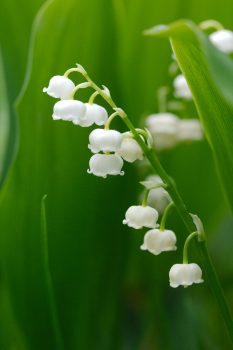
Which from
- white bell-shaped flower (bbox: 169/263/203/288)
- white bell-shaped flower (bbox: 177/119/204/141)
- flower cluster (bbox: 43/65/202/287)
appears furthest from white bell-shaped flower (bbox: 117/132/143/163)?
white bell-shaped flower (bbox: 177/119/204/141)

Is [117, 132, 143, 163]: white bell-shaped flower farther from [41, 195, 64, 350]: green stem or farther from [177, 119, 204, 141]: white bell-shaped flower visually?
[177, 119, 204, 141]: white bell-shaped flower

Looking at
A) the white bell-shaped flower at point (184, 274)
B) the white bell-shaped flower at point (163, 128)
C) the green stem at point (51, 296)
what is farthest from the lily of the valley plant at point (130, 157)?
the white bell-shaped flower at point (163, 128)

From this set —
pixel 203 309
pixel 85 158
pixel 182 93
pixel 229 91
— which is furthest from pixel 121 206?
pixel 229 91

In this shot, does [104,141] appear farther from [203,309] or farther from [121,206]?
[203,309]

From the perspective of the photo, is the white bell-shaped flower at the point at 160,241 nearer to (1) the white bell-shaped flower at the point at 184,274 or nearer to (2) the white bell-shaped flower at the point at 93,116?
(1) the white bell-shaped flower at the point at 184,274

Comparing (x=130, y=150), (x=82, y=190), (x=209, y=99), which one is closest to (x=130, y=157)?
(x=130, y=150)
